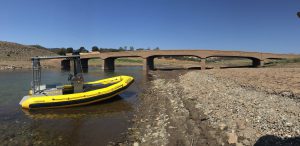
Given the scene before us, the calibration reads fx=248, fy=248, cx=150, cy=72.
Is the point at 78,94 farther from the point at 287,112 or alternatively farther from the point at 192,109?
the point at 287,112

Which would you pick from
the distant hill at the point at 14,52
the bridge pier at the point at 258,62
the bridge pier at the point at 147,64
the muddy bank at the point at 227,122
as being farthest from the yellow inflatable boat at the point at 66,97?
the distant hill at the point at 14,52

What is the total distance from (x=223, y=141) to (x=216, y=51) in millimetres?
53599

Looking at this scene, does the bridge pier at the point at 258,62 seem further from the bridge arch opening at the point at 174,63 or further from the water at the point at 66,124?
the water at the point at 66,124

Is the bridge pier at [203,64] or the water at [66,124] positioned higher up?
the bridge pier at [203,64]

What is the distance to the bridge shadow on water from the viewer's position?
7.63 metres

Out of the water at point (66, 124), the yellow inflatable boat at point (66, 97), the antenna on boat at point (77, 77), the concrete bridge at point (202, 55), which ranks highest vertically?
the concrete bridge at point (202, 55)

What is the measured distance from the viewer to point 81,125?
13.9 m

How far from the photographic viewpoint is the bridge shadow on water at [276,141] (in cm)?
763

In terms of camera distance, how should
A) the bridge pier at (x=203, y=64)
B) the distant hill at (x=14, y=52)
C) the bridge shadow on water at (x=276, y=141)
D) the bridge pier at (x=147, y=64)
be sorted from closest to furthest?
the bridge shadow on water at (x=276, y=141) < the bridge pier at (x=203, y=64) < the bridge pier at (x=147, y=64) < the distant hill at (x=14, y=52)

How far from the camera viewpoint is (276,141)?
310 inches

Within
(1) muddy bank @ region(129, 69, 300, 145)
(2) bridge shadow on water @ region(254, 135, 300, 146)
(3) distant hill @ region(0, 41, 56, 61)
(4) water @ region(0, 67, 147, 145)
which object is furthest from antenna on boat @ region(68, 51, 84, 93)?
(3) distant hill @ region(0, 41, 56, 61)

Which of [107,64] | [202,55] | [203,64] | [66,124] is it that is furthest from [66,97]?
[107,64]

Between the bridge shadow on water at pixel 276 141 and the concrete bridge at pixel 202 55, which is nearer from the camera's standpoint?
the bridge shadow on water at pixel 276 141

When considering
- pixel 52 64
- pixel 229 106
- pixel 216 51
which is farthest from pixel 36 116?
pixel 52 64
